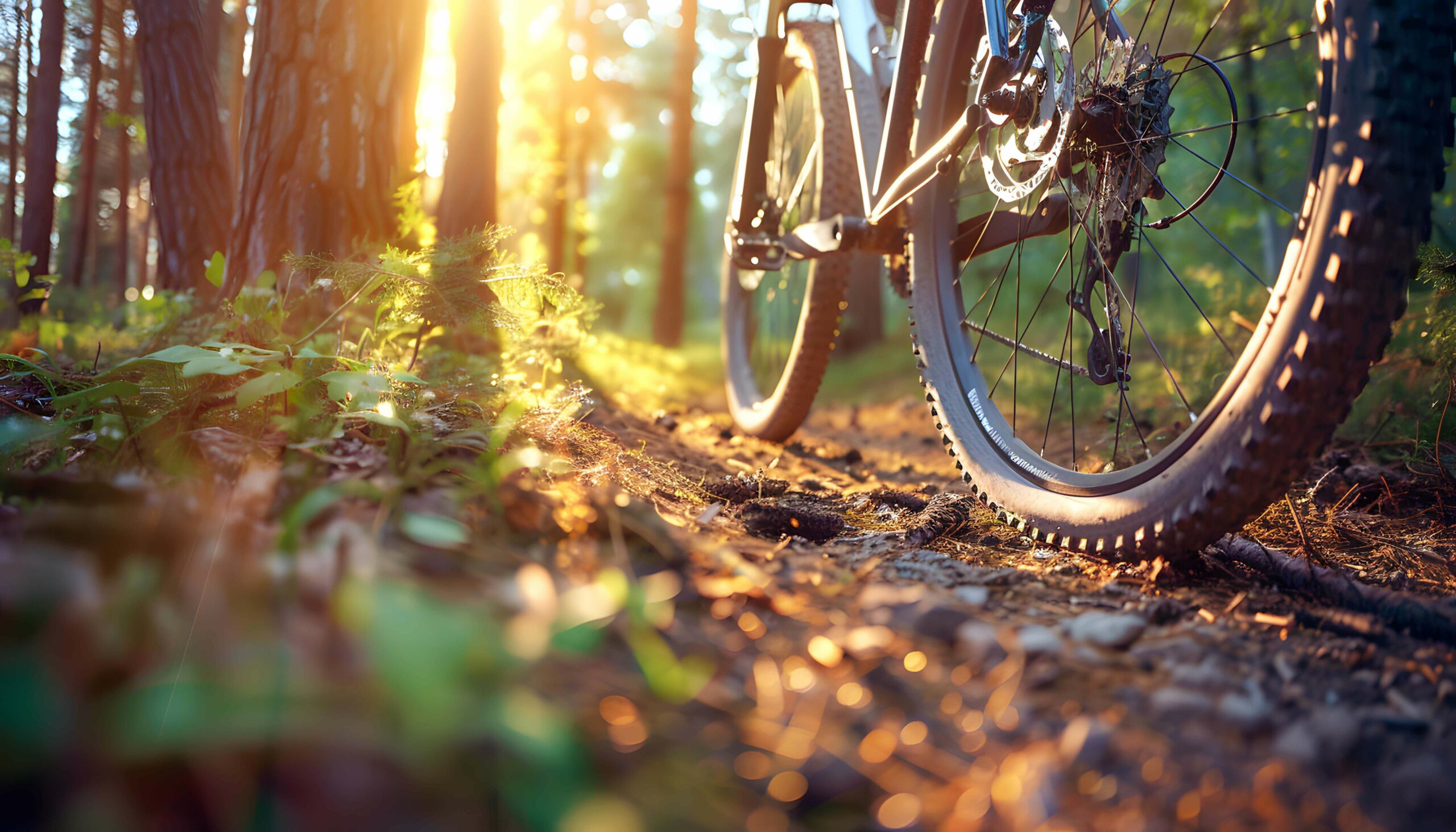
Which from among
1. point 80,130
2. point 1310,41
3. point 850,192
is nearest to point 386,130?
point 850,192

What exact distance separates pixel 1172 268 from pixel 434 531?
1.68 meters

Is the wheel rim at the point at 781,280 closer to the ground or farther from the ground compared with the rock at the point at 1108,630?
farther from the ground

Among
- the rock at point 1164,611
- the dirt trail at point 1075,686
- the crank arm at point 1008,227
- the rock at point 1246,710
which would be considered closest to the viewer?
the dirt trail at point 1075,686

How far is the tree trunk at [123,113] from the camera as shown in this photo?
779cm

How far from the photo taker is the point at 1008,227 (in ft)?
7.05

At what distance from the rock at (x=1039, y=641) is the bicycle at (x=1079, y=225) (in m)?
0.48

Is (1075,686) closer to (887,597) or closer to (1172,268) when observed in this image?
(887,597)

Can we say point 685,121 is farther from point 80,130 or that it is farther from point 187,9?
point 80,130

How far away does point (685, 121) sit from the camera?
9.67 metres

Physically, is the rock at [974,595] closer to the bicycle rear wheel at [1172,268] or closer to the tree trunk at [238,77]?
the bicycle rear wheel at [1172,268]

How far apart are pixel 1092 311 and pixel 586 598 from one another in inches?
60.2

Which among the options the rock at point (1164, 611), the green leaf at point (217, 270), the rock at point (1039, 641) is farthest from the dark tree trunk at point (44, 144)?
the rock at point (1164, 611)

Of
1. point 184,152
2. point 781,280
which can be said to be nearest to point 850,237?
point 781,280

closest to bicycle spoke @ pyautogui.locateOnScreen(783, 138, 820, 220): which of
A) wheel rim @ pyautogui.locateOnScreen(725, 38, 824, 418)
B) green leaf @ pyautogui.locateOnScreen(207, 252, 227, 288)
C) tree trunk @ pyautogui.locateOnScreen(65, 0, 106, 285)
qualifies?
wheel rim @ pyautogui.locateOnScreen(725, 38, 824, 418)
